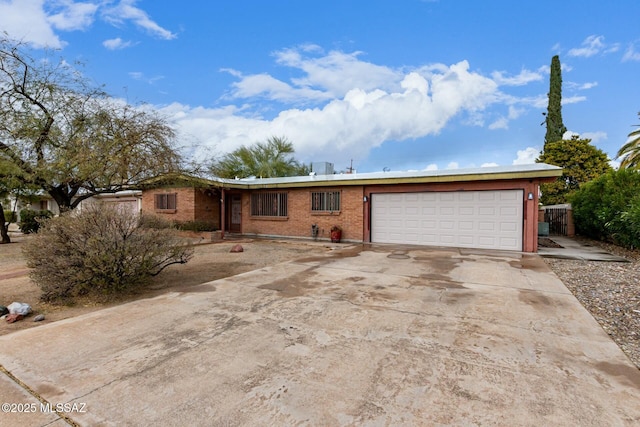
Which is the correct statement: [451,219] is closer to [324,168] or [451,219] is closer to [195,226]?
[324,168]

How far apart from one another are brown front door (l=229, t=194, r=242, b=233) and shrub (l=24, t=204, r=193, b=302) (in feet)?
37.0

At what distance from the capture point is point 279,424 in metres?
2.18

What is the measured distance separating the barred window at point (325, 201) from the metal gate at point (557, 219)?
1238 cm

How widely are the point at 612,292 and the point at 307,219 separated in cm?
1065

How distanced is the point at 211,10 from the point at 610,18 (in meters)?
12.9

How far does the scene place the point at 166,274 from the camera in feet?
22.8

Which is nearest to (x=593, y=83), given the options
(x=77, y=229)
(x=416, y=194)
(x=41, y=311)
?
(x=416, y=194)

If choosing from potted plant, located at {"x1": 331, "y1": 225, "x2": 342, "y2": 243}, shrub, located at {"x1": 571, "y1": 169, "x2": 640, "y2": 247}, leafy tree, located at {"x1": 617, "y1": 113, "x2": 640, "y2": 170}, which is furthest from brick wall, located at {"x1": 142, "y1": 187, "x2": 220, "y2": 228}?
leafy tree, located at {"x1": 617, "y1": 113, "x2": 640, "y2": 170}

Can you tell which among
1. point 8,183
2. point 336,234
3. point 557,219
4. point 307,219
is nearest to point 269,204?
point 307,219

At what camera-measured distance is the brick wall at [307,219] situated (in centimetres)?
1329

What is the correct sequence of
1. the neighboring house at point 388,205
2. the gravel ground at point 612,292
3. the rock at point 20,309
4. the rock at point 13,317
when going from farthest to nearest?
the neighboring house at point 388,205 < the rock at point 20,309 < the rock at point 13,317 < the gravel ground at point 612,292

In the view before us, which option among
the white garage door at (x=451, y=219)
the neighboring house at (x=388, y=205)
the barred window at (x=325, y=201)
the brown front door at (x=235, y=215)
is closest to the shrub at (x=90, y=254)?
the neighboring house at (x=388, y=205)

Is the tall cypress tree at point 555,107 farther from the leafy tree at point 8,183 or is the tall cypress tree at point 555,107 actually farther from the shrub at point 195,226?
the leafy tree at point 8,183

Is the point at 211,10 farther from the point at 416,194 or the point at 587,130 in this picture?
the point at 587,130
